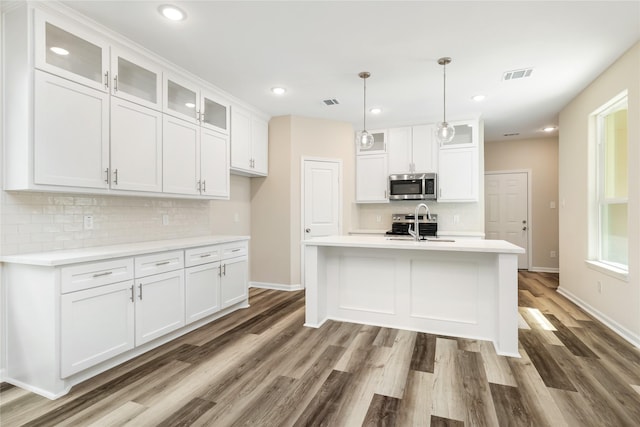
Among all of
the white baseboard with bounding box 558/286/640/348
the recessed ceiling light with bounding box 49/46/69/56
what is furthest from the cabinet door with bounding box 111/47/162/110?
the white baseboard with bounding box 558/286/640/348

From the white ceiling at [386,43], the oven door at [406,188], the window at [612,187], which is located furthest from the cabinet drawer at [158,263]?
the window at [612,187]

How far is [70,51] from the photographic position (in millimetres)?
2346

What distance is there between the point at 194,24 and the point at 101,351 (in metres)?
2.53

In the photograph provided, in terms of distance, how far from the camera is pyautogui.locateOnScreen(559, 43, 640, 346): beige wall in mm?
2803

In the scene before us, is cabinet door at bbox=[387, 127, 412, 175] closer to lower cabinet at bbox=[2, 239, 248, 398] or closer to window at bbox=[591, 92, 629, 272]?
window at bbox=[591, 92, 629, 272]

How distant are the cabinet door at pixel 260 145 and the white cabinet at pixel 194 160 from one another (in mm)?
658

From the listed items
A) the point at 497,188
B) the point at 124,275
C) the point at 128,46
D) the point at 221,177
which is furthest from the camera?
the point at 497,188

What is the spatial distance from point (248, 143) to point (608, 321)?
4.55m

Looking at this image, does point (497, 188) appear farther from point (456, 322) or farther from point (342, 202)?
point (456, 322)

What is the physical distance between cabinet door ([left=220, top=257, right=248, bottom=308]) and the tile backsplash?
0.66 meters

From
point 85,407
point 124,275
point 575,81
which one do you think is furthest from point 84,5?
point 575,81

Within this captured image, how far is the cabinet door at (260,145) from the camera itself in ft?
14.9

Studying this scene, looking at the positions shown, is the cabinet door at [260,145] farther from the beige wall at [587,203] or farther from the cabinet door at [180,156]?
the beige wall at [587,203]

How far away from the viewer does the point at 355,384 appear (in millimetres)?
2152
